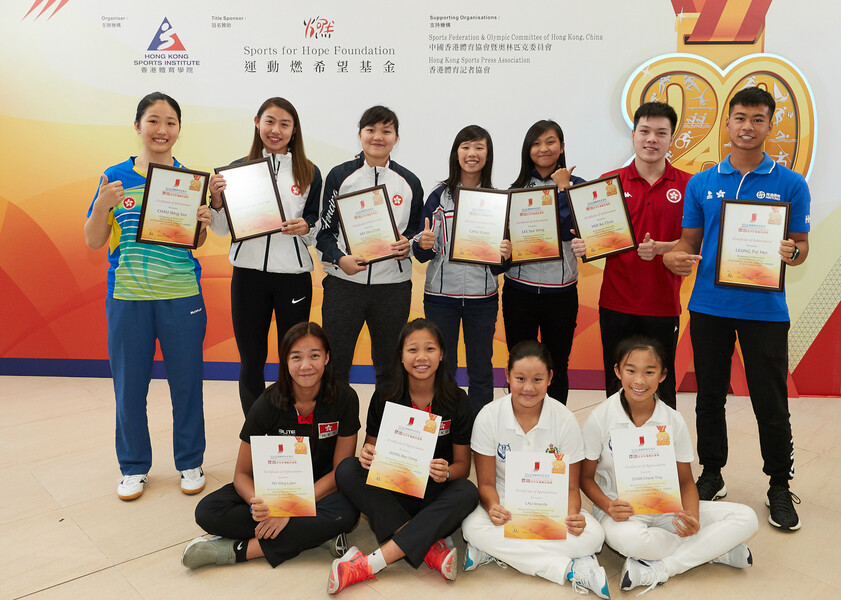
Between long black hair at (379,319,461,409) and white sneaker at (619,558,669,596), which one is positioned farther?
long black hair at (379,319,461,409)

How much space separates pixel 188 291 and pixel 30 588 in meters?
1.28

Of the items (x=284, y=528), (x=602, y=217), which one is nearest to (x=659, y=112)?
(x=602, y=217)

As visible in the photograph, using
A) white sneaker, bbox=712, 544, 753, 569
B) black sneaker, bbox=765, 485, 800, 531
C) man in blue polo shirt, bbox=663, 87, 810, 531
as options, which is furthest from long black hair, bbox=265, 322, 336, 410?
black sneaker, bbox=765, 485, 800, 531

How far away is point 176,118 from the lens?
277cm

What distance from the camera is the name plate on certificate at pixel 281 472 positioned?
228 cm

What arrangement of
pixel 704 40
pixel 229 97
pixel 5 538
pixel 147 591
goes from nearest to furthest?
pixel 147 591, pixel 5 538, pixel 704 40, pixel 229 97

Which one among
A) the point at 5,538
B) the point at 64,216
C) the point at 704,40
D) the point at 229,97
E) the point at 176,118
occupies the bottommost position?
the point at 5,538

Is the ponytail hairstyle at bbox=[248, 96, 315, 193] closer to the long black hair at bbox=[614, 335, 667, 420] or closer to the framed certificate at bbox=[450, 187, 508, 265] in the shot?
the framed certificate at bbox=[450, 187, 508, 265]

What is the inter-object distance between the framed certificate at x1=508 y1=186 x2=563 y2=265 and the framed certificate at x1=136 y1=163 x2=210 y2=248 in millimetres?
1428

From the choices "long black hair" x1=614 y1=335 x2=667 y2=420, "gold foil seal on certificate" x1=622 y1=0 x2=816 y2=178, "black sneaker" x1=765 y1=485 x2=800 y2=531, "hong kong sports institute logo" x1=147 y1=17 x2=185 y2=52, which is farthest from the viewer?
"hong kong sports institute logo" x1=147 y1=17 x2=185 y2=52

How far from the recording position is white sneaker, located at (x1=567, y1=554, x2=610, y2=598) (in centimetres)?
213

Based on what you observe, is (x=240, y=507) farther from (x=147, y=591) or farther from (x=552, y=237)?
(x=552, y=237)

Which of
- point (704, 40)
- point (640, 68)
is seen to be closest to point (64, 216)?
point (640, 68)

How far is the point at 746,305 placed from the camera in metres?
2.57
